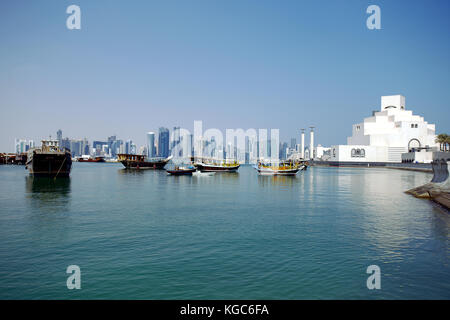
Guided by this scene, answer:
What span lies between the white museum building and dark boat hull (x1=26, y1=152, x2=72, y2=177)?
15032 cm

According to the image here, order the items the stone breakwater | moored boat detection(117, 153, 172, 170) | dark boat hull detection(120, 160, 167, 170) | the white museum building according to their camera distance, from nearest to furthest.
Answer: the stone breakwater → moored boat detection(117, 153, 172, 170) → dark boat hull detection(120, 160, 167, 170) → the white museum building

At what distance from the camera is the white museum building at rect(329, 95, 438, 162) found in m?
177

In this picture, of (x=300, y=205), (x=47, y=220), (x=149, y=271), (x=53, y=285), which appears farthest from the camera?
(x=300, y=205)

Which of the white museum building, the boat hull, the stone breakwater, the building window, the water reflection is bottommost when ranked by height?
the water reflection

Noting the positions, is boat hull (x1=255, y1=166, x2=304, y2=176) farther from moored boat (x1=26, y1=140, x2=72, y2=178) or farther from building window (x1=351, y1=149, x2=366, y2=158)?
building window (x1=351, y1=149, x2=366, y2=158)

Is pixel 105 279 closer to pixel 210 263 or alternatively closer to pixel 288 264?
pixel 210 263

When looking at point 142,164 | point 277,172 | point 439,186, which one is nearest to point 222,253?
point 439,186

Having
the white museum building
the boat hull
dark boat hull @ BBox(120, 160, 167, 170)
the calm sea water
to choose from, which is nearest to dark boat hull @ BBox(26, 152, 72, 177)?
the calm sea water

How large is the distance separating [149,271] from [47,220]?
45.5 feet

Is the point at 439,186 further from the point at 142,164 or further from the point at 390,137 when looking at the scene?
the point at 390,137

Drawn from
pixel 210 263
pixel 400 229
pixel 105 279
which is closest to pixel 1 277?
pixel 105 279

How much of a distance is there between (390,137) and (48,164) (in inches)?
6526
